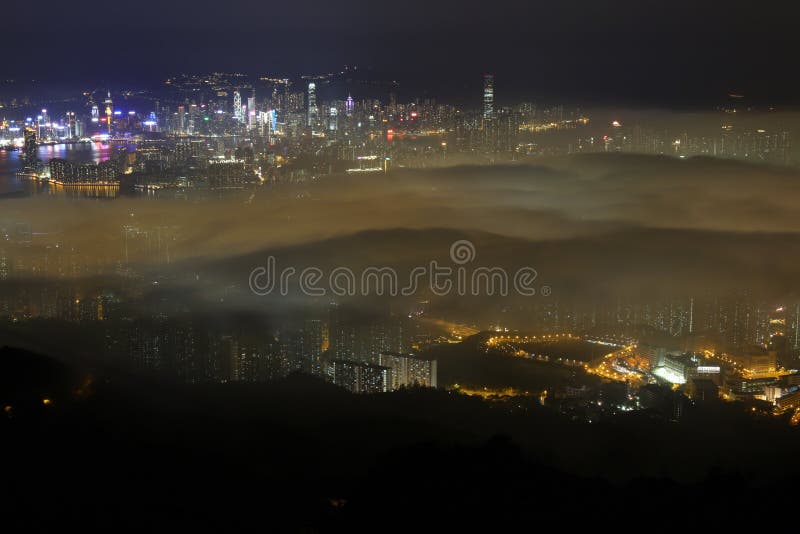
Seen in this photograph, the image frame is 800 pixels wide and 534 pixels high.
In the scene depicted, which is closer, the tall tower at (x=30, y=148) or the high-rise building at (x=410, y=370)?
the high-rise building at (x=410, y=370)

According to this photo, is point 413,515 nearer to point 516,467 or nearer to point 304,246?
point 516,467

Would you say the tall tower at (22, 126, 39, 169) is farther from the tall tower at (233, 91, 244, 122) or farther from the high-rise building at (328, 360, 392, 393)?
the high-rise building at (328, 360, 392, 393)

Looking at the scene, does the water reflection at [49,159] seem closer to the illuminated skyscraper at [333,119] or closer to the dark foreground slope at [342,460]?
the illuminated skyscraper at [333,119]

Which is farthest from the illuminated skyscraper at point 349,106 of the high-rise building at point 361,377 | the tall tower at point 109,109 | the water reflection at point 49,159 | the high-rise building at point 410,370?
the high-rise building at point 361,377

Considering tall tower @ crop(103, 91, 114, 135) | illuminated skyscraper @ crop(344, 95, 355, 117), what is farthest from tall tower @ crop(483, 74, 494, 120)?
tall tower @ crop(103, 91, 114, 135)

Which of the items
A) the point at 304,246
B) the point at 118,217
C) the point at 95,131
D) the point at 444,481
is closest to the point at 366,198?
the point at 304,246

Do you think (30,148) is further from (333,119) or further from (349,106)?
(349,106)
